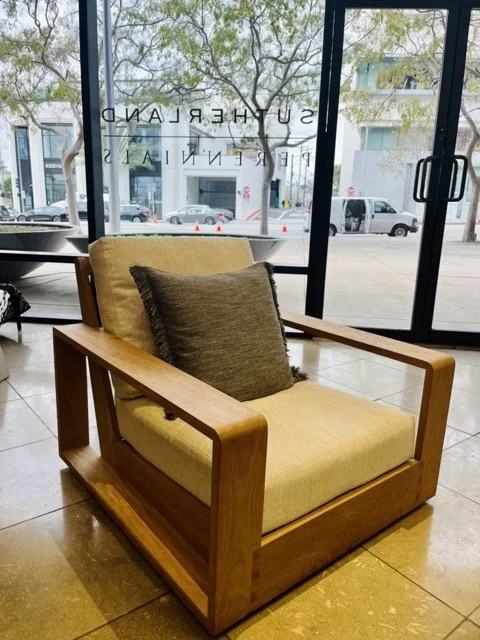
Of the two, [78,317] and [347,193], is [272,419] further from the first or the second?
[78,317]

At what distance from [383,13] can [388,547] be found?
129 inches

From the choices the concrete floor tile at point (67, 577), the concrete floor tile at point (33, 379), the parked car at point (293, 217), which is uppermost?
the parked car at point (293, 217)

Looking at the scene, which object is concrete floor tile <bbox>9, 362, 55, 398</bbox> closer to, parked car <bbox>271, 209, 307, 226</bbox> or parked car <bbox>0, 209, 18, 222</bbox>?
parked car <bbox>0, 209, 18, 222</bbox>

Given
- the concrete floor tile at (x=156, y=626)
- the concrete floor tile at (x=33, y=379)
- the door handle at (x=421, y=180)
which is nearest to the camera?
the concrete floor tile at (x=156, y=626)

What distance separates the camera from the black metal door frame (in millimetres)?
3062

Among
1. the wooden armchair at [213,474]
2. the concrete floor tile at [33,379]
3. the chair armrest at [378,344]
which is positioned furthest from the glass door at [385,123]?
the concrete floor tile at [33,379]

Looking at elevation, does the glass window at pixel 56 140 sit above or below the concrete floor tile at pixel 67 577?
above

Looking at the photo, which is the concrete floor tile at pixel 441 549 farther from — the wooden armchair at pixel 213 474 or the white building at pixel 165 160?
the white building at pixel 165 160

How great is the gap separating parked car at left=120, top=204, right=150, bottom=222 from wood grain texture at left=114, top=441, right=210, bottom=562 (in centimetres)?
266

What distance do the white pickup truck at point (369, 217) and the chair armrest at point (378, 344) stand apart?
1.87 m

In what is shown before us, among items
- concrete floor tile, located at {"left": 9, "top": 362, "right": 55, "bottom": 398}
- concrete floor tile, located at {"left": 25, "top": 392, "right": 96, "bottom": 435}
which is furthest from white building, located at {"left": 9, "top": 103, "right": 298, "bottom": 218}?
concrete floor tile, located at {"left": 25, "top": 392, "right": 96, "bottom": 435}

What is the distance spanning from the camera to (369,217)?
3598 mm

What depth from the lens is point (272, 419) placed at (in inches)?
55.2

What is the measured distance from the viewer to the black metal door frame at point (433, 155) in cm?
306
